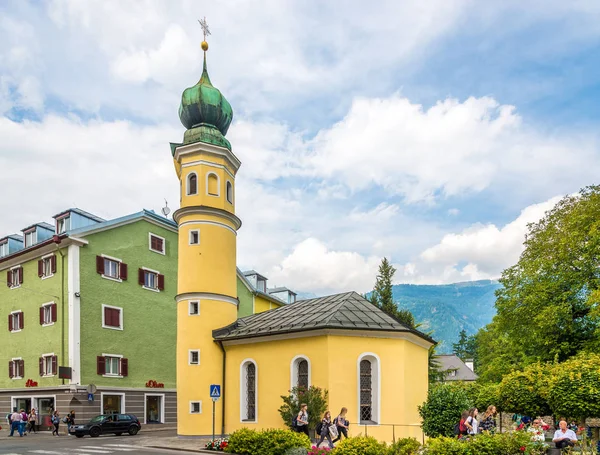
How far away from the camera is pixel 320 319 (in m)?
22.8

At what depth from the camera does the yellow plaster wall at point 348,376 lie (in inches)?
858

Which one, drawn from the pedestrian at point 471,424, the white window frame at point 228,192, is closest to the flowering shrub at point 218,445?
the pedestrian at point 471,424

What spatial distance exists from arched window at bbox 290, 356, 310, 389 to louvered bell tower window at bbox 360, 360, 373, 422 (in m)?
2.32

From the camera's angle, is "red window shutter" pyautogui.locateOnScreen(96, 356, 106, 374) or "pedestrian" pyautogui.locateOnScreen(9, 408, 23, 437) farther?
"red window shutter" pyautogui.locateOnScreen(96, 356, 106, 374)

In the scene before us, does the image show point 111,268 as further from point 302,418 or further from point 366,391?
point 302,418

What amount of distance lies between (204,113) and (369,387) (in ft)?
53.8

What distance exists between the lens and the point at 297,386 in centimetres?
2253

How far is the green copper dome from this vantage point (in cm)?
2842

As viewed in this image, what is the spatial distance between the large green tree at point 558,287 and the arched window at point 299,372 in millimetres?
16169

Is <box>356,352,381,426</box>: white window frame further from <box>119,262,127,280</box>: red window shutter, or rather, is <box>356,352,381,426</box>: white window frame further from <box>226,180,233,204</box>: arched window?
<box>119,262,127,280</box>: red window shutter

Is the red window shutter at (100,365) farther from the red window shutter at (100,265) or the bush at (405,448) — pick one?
the bush at (405,448)

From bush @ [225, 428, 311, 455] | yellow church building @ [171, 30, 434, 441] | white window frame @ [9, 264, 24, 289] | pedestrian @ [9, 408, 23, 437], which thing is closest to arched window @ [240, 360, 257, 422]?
yellow church building @ [171, 30, 434, 441]

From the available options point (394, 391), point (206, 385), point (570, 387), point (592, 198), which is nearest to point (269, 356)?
point (206, 385)

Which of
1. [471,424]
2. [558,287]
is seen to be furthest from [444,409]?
[558,287]
